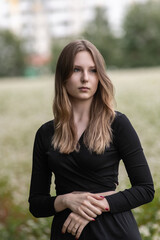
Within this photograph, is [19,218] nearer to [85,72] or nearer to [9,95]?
[85,72]

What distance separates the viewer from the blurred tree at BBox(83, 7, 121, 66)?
45.4 metres

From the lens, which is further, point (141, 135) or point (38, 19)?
point (38, 19)

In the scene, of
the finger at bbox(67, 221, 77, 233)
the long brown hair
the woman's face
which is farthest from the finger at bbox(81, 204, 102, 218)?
the woman's face

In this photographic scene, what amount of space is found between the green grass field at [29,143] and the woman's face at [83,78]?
1.89 meters

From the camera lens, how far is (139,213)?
4.69 meters

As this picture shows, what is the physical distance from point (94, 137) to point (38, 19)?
9303 centimetres

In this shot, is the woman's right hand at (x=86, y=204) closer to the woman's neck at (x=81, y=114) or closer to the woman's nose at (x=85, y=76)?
the woman's neck at (x=81, y=114)

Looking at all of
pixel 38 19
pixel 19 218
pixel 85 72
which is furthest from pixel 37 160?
pixel 38 19

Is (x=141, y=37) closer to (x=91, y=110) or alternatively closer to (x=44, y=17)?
(x=91, y=110)

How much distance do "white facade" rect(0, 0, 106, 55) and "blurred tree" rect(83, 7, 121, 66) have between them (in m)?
38.0

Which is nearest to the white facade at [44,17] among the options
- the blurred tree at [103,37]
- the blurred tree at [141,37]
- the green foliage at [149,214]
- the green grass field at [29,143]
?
the blurred tree at [103,37]

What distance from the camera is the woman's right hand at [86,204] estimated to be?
7.38 feet

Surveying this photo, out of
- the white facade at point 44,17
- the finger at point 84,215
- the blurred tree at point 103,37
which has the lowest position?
the finger at point 84,215

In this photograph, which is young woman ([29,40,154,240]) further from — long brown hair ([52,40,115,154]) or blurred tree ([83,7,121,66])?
blurred tree ([83,7,121,66])
